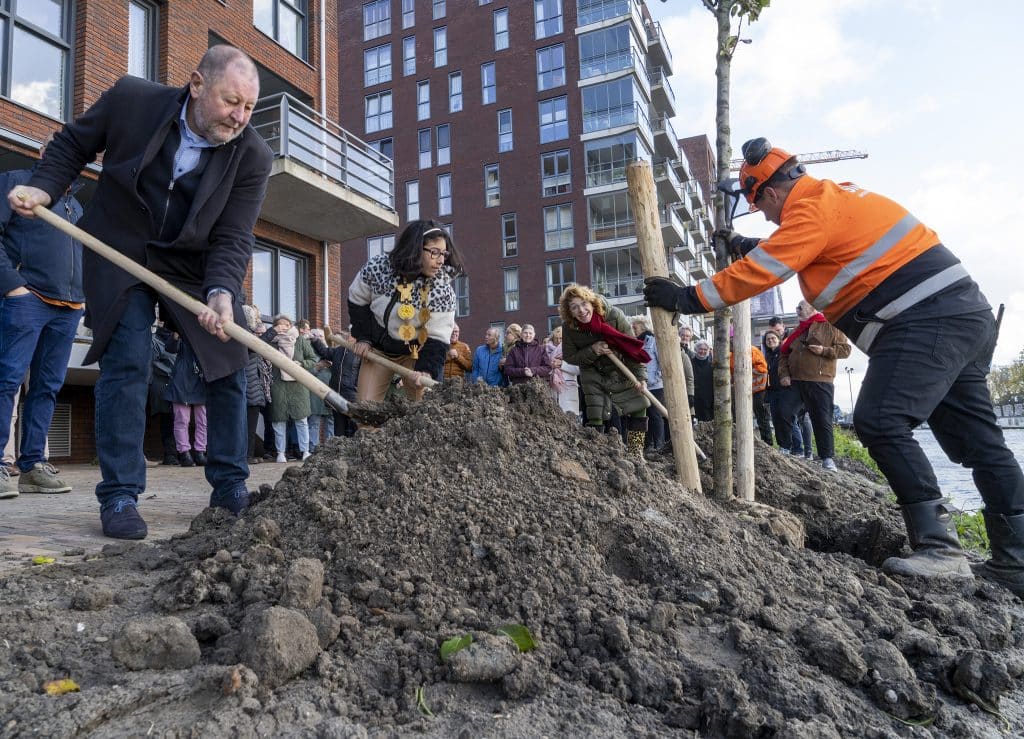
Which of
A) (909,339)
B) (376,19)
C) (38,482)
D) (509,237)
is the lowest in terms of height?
(38,482)

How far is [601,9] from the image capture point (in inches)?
1271

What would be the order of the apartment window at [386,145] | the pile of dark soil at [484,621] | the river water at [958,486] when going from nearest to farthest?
the pile of dark soil at [484,621] < the river water at [958,486] < the apartment window at [386,145]

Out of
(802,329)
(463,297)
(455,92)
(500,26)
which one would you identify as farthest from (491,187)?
(802,329)

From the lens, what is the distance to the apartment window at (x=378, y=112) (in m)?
37.6

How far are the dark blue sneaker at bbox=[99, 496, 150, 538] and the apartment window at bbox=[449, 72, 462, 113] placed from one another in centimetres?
3587

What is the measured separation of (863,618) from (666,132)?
122 feet

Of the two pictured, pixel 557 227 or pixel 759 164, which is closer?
pixel 759 164

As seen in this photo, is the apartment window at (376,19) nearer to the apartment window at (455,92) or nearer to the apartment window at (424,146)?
the apartment window at (455,92)

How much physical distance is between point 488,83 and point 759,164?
34.8 m

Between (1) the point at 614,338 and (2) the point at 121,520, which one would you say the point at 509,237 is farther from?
(2) the point at 121,520

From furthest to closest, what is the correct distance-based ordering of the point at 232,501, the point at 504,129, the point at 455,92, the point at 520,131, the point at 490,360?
1. the point at 455,92
2. the point at 504,129
3. the point at 520,131
4. the point at 490,360
5. the point at 232,501

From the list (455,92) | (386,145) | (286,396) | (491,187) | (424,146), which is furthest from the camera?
(386,145)

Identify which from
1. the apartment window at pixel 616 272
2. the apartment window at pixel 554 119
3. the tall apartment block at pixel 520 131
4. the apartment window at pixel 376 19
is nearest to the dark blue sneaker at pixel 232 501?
the tall apartment block at pixel 520 131

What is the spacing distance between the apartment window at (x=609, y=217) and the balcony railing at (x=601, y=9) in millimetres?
8281
